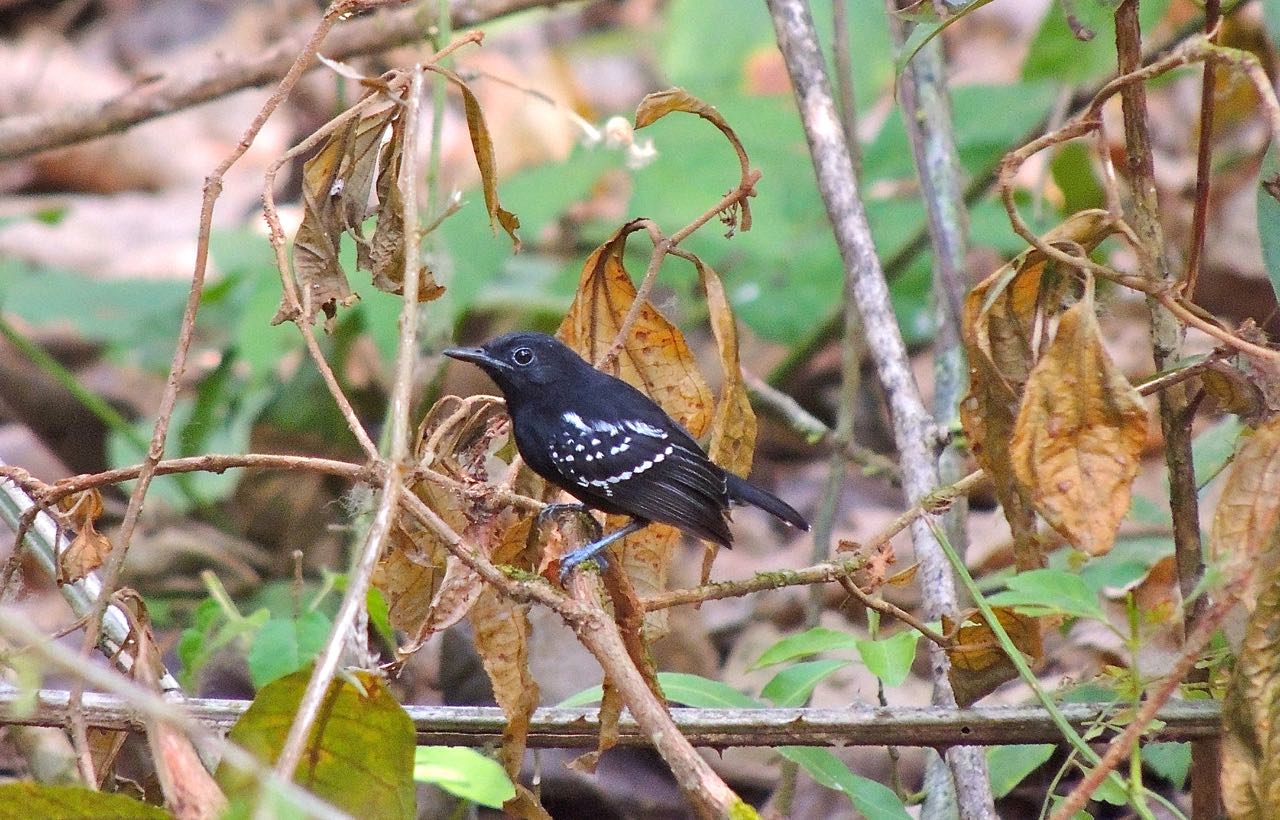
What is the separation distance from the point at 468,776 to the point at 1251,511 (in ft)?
4.16

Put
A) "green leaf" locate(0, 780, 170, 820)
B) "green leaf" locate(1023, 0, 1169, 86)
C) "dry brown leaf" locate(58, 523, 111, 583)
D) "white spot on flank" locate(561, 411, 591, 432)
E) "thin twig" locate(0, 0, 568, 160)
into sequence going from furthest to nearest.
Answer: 1. "thin twig" locate(0, 0, 568, 160)
2. "green leaf" locate(1023, 0, 1169, 86)
3. "white spot on flank" locate(561, 411, 591, 432)
4. "dry brown leaf" locate(58, 523, 111, 583)
5. "green leaf" locate(0, 780, 170, 820)

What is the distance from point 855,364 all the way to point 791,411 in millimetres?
257

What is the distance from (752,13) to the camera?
22.8 ft

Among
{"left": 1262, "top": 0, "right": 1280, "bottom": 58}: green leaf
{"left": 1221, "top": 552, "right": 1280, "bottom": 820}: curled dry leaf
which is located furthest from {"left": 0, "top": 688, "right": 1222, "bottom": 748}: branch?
{"left": 1262, "top": 0, "right": 1280, "bottom": 58}: green leaf

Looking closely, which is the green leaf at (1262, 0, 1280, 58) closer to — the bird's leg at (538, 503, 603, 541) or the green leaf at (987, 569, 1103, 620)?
the green leaf at (987, 569, 1103, 620)

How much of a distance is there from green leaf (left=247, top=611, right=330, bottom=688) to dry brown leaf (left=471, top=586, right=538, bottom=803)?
91 centimetres

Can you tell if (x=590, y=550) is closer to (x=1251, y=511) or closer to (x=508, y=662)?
(x=508, y=662)

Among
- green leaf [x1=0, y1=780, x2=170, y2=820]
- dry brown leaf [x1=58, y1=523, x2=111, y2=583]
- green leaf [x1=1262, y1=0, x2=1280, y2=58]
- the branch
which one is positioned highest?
green leaf [x1=1262, y1=0, x2=1280, y2=58]

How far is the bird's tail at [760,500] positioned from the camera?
3879 millimetres

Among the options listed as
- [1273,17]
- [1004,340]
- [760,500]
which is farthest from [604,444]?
[1273,17]

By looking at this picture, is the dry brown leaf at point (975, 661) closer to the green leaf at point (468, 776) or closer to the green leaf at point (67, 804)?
the green leaf at point (468, 776)

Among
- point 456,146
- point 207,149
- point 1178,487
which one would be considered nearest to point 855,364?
point 1178,487

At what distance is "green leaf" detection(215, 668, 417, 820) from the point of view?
2115mm

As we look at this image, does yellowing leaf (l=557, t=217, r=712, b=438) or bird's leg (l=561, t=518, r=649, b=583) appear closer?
bird's leg (l=561, t=518, r=649, b=583)
